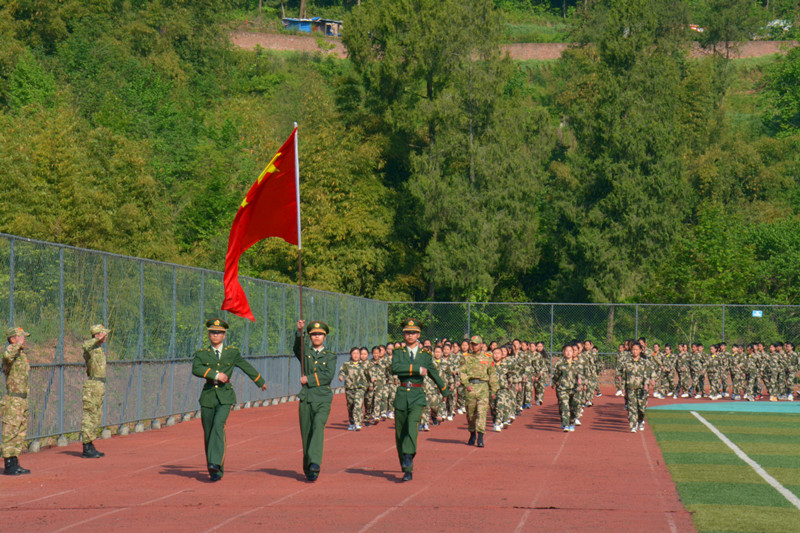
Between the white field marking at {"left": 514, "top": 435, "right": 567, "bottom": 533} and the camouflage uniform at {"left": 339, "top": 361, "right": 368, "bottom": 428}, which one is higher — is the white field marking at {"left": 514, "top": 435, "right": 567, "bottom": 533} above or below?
below

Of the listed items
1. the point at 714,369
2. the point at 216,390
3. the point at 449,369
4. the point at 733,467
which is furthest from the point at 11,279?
the point at 714,369

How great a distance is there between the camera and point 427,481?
14148mm

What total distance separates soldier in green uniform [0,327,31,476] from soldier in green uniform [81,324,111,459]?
1883 mm

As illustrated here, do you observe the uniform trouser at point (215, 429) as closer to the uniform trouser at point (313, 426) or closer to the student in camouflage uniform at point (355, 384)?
the uniform trouser at point (313, 426)

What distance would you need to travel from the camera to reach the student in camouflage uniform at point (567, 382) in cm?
2281

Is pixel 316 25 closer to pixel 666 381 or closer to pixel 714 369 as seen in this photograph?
pixel 666 381

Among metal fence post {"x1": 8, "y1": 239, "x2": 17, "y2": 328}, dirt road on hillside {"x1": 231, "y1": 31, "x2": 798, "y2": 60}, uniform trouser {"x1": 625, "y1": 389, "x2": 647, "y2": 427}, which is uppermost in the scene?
dirt road on hillside {"x1": 231, "y1": 31, "x2": 798, "y2": 60}

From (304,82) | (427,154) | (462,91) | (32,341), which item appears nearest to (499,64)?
(462,91)

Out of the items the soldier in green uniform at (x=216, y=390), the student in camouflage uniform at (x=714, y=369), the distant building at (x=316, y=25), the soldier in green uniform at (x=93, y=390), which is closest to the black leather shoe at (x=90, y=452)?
the soldier in green uniform at (x=93, y=390)

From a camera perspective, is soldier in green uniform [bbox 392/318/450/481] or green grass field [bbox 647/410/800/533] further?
soldier in green uniform [bbox 392/318/450/481]

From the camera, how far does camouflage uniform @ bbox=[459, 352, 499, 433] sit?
1906 centimetres

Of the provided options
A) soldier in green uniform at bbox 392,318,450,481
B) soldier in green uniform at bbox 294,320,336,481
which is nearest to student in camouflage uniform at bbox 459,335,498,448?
soldier in green uniform at bbox 392,318,450,481

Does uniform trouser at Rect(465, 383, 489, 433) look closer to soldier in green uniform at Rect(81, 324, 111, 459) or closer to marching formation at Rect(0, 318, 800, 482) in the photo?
marching formation at Rect(0, 318, 800, 482)

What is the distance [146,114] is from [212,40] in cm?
2182
